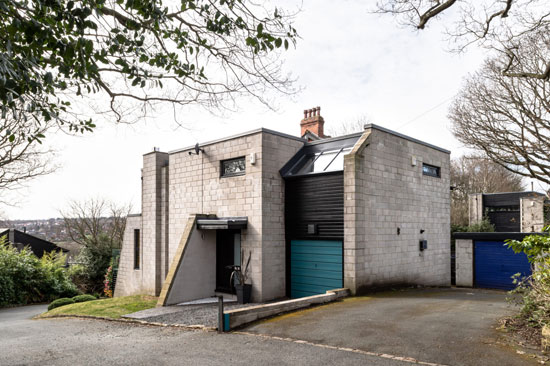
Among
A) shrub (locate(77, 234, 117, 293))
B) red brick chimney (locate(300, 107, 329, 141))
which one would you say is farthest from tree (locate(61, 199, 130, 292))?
red brick chimney (locate(300, 107, 329, 141))

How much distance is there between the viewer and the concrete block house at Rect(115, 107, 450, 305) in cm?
1205

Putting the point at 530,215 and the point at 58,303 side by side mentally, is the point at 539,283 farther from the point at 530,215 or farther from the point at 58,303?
the point at 530,215

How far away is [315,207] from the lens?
42.0 ft

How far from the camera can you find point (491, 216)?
87.8 feet

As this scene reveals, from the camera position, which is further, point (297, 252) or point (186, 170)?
point (186, 170)

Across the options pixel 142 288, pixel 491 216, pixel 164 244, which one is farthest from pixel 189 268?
pixel 491 216

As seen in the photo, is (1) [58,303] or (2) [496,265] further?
(1) [58,303]

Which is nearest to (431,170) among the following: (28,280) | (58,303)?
(58,303)

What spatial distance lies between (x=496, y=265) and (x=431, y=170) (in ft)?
15.3

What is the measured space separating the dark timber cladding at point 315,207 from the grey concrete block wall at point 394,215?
48 centimetres

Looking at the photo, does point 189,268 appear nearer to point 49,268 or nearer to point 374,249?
point 374,249

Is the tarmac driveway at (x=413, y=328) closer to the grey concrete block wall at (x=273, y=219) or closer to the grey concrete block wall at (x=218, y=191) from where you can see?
the grey concrete block wall at (x=273, y=219)

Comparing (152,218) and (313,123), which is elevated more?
(313,123)

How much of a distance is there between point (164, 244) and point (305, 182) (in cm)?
701
